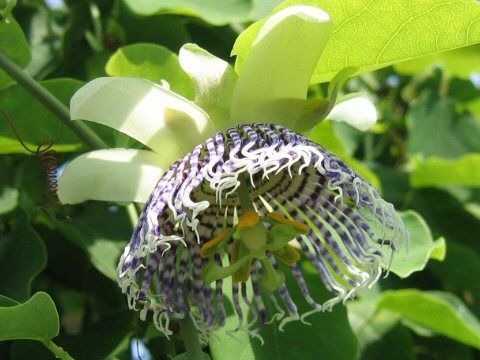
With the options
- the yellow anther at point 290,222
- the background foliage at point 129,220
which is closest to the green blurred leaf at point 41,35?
the background foliage at point 129,220

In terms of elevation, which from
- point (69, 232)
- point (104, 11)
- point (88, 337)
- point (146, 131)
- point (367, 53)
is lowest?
point (88, 337)

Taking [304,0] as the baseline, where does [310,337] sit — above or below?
below

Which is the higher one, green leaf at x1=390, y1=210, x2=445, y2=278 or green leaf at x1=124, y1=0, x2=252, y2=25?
green leaf at x1=124, y1=0, x2=252, y2=25

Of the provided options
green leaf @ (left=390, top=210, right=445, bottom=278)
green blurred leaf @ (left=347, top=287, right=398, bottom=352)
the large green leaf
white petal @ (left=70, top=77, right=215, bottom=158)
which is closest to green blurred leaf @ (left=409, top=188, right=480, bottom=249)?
green blurred leaf @ (left=347, top=287, right=398, bottom=352)

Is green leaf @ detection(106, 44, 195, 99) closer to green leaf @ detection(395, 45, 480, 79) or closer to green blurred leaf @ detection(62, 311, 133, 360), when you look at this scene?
green blurred leaf @ detection(62, 311, 133, 360)

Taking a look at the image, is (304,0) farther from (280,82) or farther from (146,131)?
(146,131)

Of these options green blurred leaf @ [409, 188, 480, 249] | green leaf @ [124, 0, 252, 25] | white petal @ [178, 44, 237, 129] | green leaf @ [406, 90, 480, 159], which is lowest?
green blurred leaf @ [409, 188, 480, 249]

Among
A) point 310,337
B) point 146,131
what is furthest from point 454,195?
point 146,131
